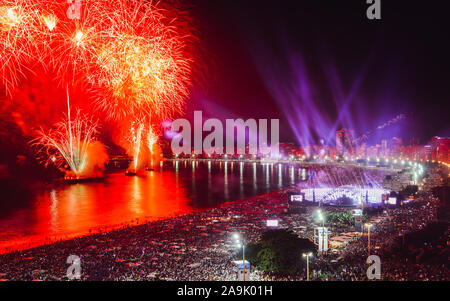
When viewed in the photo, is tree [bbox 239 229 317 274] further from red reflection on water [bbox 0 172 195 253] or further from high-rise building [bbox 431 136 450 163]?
high-rise building [bbox 431 136 450 163]

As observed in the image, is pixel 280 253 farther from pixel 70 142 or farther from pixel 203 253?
pixel 70 142

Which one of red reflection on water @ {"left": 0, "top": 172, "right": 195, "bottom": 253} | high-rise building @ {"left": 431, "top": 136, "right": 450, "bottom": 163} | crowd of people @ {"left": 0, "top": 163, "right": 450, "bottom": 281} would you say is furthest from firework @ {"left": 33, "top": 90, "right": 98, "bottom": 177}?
high-rise building @ {"left": 431, "top": 136, "right": 450, "bottom": 163}

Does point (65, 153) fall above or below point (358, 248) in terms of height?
above

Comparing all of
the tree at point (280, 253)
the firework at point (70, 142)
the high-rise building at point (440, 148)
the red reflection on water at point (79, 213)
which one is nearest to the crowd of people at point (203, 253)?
the tree at point (280, 253)

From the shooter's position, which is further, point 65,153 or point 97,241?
point 65,153
